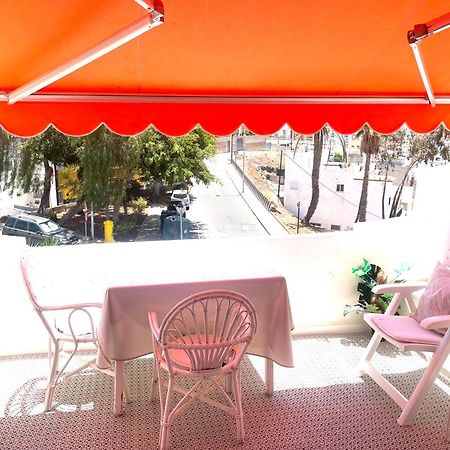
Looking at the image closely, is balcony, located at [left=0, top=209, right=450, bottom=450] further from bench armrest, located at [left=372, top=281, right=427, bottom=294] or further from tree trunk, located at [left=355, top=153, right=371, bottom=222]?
bench armrest, located at [left=372, top=281, right=427, bottom=294]

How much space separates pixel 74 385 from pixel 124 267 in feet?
4.11

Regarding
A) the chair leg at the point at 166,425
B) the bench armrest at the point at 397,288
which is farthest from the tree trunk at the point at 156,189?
the chair leg at the point at 166,425

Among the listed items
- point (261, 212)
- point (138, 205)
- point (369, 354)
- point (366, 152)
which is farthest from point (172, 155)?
point (369, 354)

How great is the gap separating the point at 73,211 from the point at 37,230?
16.1 inches

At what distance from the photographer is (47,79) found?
317 centimetres

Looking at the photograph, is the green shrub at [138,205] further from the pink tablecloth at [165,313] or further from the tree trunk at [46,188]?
the pink tablecloth at [165,313]

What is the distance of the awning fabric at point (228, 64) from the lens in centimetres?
285

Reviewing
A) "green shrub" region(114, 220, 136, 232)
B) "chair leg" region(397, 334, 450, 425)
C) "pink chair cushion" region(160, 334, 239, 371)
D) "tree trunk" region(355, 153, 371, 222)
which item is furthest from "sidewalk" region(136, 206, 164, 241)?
"chair leg" region(397, 334, 450, 425)

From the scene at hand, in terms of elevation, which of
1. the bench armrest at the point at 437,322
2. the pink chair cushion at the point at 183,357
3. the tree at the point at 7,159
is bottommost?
the pink chair cushion at the point at 183,357

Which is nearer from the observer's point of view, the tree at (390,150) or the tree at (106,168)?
the tree at (106,168)

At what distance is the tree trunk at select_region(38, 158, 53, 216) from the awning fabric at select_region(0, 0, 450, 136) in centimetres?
140

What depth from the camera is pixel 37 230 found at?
16.4 feet

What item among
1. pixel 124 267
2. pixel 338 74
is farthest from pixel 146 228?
pixel 338 74

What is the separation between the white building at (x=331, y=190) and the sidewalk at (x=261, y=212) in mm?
243
